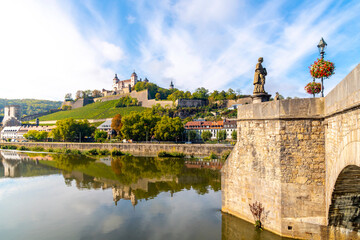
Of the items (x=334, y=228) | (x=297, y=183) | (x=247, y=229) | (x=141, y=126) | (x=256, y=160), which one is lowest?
(x=247, y=229)

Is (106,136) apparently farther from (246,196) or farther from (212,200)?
(246,196)

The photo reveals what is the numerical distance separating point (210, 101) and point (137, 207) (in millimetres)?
86591

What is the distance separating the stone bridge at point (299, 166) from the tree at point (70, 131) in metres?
60.7

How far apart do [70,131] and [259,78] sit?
202ft

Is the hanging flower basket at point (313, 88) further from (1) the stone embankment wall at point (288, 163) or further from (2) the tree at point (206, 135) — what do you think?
(2) the tree at point (206, 135)

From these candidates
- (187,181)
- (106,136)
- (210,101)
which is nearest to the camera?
(187,181)

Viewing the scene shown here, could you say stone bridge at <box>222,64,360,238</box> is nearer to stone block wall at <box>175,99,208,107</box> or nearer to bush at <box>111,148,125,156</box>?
bush at <box>111,148,125,156</box>

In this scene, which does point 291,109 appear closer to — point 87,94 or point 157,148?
point 157,148

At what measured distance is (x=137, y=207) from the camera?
599 inches

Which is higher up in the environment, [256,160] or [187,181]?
[256,160]

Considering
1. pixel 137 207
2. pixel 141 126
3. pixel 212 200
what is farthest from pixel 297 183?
pixel 141 126

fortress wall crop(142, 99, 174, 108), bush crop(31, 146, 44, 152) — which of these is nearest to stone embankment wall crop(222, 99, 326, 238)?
bush crop(31, 146, 44, 152)

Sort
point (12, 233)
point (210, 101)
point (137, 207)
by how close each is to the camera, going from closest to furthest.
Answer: point (12, 233) < point (137, 207) < point (210, 101)

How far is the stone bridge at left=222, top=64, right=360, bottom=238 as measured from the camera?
6820mm
